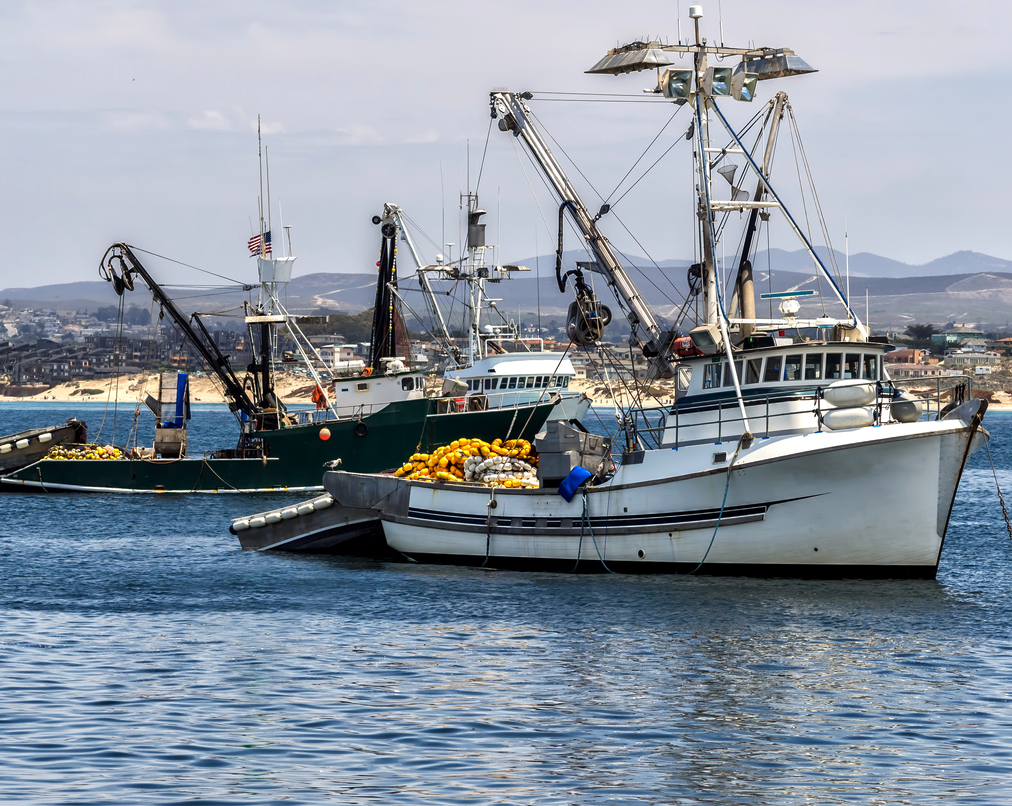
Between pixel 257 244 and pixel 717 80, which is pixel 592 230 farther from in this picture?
pixel 257 244

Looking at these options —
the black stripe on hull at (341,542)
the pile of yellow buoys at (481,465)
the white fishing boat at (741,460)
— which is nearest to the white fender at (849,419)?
the white fishing boat at (741,460)

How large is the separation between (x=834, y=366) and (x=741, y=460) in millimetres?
2839

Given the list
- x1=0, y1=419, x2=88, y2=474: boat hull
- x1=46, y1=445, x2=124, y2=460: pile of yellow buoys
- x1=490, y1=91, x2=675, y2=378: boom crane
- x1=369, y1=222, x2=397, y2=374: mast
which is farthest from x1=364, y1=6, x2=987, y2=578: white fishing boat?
x1=0, y1=419, x2=88, y2=474: boat hull

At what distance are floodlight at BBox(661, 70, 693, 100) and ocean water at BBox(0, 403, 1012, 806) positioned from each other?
32.7 feet

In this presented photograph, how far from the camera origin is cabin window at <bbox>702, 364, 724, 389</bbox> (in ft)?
83.0

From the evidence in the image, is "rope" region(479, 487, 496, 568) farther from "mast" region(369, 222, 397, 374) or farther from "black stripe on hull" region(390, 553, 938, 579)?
"mast" region(369, 222, 397, 374)

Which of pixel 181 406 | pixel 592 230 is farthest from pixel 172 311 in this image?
pixel 592 230

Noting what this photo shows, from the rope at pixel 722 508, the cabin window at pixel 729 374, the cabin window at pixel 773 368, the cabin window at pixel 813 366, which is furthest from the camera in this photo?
the cabin window at pixel 729 374

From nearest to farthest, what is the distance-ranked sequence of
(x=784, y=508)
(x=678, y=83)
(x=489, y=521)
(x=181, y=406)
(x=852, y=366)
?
(x=784, y=508), (x=852, y=366), (x=678, y=83), (x=489, y=521), (x=181, y=406)

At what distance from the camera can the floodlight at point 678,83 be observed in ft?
86.6

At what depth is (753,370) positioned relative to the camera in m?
24.9

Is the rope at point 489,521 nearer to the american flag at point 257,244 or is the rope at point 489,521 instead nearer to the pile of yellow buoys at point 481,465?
the pile of yellow buoys at point 481,465

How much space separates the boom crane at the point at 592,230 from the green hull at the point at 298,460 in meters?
11.0

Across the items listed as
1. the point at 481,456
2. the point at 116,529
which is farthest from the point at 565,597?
the point at 116,529
